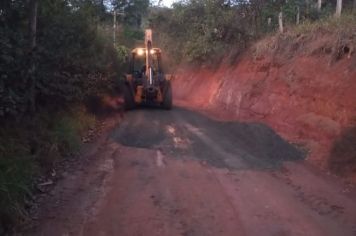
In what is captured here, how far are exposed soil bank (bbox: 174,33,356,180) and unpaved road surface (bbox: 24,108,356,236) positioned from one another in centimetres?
77

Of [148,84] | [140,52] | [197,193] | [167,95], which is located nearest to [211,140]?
[197,193]

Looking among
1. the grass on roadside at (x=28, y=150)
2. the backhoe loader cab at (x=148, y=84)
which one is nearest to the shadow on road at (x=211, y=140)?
the grass on roadside at (x=28, y=150)

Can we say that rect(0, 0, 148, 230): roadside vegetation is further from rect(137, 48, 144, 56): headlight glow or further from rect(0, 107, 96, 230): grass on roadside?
rect(137, 48, 144, 56): headlight glow

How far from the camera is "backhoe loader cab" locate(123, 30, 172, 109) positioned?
20656 mm

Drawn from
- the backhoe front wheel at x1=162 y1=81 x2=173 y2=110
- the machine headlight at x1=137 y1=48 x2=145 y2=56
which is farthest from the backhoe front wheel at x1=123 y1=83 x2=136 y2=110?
the machine headlight at x1=137 y1=48 x2=145 y2=56

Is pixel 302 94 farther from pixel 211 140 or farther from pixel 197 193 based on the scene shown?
pixel 197 193

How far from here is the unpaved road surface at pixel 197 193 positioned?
23.4ft

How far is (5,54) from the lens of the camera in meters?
9.07

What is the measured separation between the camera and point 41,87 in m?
12.4

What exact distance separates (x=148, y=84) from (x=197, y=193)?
→ 40.4 feet

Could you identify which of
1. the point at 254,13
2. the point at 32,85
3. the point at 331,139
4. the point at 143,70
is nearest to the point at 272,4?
the point at 254,13

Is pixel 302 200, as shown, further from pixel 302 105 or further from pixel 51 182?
pixel 302 105

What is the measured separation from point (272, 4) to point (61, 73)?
1283 cm

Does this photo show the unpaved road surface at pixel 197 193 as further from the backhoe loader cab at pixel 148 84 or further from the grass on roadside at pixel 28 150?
the backhoe loader cab at pixel 148 84
